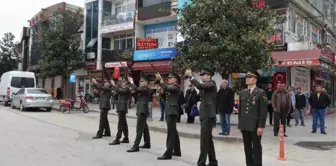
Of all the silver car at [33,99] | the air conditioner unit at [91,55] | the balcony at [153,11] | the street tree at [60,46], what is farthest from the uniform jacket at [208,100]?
the air conditioner unit at [91,55]

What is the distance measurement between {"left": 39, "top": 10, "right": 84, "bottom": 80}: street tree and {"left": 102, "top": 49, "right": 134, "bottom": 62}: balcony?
8.38 feet

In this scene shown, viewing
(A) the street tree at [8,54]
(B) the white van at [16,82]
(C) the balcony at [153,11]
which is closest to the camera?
(B) the white van at [16,82]

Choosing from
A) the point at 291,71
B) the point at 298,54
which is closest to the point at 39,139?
the point at 298,54

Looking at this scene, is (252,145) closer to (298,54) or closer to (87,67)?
(298,54)

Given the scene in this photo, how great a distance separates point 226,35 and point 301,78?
994 centimetres

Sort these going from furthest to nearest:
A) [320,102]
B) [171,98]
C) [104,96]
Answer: [320,102]
[104,96]
[171,98]

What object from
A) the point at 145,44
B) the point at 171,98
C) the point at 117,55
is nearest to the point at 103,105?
the point at 171,98

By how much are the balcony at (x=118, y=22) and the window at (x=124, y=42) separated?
3.84ft

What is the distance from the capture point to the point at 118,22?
29.0 m

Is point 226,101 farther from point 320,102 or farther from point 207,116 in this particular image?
point 207,116

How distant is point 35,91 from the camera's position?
67.2 feet

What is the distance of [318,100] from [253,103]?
7241 mm

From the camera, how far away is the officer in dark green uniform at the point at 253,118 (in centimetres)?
604

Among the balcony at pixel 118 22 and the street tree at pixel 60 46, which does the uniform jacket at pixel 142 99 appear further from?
the street tree at pixel 60 46
